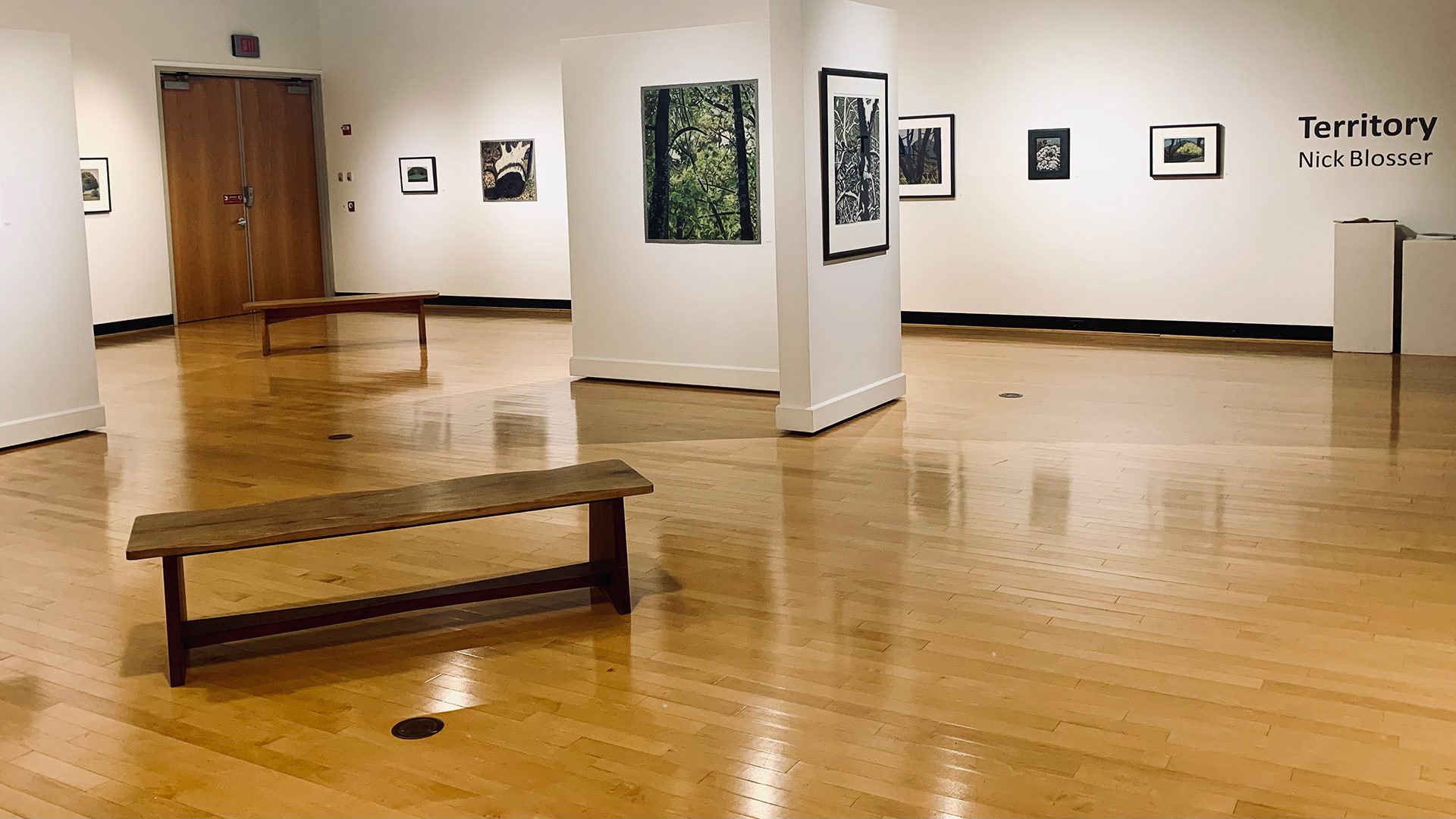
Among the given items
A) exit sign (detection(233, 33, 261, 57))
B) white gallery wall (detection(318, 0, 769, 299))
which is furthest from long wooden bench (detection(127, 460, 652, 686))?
exit sign (detection(233, 33, 261, 57))

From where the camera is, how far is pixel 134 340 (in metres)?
14.0

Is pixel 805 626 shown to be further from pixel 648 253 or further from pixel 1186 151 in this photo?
pixel 1186 151

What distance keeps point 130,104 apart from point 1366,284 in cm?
1263

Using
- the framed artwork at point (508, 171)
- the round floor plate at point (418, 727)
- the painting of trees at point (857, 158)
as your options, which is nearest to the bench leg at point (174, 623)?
the round floor plate at point (418, 727)

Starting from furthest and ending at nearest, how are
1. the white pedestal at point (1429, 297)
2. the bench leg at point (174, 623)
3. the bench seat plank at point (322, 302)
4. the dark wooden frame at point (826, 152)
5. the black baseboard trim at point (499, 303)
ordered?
1. the black baseboard trim at point (499, 303)
2. the bench seat plank at point (322, 302)
3. the white pedestal at point (1429, 297)
4. the dark wooden frame at point (826, 152)
5. the bench leg at point (174, 623)

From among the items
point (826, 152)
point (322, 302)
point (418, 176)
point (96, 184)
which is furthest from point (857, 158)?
point (96, 184)

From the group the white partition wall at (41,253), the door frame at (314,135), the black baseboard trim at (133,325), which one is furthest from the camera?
the door frame at (314,135)

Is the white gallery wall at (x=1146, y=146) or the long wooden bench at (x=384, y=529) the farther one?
the white gallery wall at (x=1146, y=146)

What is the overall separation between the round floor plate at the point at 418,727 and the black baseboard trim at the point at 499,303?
38.7 ft

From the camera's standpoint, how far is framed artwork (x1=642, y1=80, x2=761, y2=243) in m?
9.55

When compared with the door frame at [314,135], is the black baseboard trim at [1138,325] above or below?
below

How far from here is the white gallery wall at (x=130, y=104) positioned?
46.2ft

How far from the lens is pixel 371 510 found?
4.85 metres

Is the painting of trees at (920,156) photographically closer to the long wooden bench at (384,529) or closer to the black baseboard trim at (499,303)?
the black baseboard trim at (499,303)
